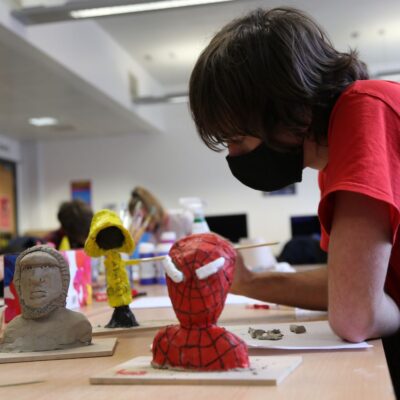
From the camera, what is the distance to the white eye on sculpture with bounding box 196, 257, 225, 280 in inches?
26.8

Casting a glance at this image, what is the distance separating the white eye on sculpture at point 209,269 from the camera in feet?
2.23

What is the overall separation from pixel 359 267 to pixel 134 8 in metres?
3.14

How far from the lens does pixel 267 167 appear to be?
111 centimetres

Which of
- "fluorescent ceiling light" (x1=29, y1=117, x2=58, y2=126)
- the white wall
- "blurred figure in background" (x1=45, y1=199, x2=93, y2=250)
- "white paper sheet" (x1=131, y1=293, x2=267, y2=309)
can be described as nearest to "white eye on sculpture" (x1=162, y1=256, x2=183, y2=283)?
"white paper sheet" (x1=131, y1=293, x2=267, y2=309)

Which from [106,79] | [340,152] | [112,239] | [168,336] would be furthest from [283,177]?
[106,79]

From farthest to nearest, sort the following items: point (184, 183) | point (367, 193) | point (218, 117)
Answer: point (184, 183)
point (218, 117)
point (367, 193)

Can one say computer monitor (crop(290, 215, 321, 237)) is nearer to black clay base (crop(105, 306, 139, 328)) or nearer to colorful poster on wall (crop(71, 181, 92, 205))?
colorful poster on wall (crop(71, 181, 92, 205))

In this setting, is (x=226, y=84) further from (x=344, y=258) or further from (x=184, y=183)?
(x=184, y=183)

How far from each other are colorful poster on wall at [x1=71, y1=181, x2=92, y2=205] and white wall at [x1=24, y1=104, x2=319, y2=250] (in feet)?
0.23

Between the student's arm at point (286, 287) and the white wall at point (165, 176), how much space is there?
6.03 metres

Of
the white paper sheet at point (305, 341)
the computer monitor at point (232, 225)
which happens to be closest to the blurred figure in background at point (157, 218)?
the white paper sheet at point (305, 341)

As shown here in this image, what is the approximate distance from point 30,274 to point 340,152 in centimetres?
53

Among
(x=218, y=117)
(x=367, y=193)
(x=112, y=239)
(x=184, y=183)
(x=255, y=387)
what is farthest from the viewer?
(x=184, y=183)

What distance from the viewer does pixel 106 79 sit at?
561 centimetres
